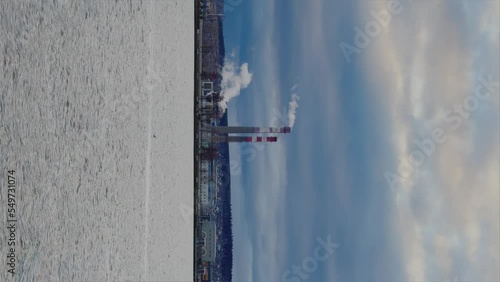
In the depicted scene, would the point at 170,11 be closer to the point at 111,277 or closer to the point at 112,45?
the point at 112,45

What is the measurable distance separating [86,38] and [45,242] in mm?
1865

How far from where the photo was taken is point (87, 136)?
15.0 feet

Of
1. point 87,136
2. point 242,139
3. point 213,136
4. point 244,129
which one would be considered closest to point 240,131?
point 244,129

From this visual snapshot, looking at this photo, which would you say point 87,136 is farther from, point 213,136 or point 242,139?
point 242,139

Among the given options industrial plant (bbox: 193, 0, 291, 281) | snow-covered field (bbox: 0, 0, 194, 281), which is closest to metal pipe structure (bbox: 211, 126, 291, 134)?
industrial plant (bbox: 193, 0, 291, 281)

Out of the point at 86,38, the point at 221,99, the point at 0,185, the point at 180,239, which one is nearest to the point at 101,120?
the point at 86,38

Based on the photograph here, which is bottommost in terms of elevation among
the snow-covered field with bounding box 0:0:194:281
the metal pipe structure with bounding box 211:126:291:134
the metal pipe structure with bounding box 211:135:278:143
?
the snow-covered field with bounding box 0:0:194:281

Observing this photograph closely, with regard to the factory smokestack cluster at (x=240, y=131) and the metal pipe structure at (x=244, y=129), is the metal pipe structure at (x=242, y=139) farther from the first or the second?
the metal pipe structure at (x=244, y=129)

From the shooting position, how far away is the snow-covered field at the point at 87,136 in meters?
3.20

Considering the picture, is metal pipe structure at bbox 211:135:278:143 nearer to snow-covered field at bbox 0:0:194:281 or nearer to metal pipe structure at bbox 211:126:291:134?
metal pipe structure at bbox 211:126:291:134

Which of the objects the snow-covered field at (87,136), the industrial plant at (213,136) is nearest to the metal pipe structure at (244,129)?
the industrial plant at (213,136)

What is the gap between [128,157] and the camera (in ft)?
20.7

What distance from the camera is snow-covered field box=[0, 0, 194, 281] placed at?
Result: 3.20 m

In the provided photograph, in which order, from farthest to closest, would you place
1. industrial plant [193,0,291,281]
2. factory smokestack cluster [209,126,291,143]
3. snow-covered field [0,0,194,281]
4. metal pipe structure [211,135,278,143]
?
metal pipe structure [211,135,278,143] < factory smokestack cluster [209,126,291,143] < industrial plant [193,0,291,281] < snow-covered field [0,0,194,281]
